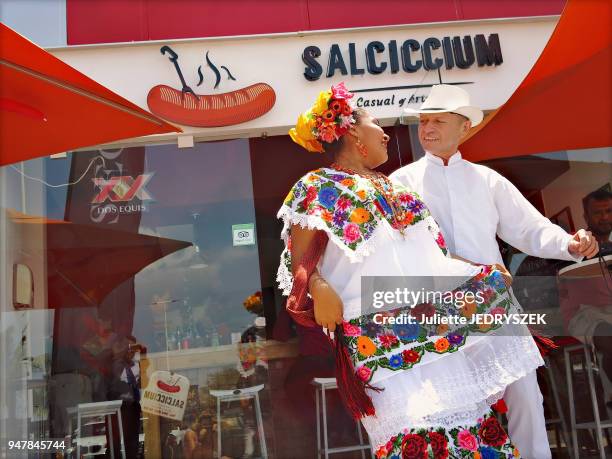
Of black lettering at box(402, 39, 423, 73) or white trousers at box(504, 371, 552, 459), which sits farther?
black lettering at box(402, 39, 423, 73)

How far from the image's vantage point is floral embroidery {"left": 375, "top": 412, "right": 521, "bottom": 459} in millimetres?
2242

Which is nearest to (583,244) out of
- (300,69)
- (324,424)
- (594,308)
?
(594,308)

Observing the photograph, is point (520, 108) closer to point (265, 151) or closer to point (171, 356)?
point (265, 151)

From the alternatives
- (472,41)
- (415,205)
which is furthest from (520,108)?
(415,205)

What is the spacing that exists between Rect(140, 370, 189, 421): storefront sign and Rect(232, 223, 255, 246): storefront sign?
108 centimetres

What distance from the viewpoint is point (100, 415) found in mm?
4344

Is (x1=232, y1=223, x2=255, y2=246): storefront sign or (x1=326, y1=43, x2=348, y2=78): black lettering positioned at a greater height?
(x1=326, y1=43, x2=348, y2=78): black lettering

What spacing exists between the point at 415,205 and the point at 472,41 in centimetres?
268

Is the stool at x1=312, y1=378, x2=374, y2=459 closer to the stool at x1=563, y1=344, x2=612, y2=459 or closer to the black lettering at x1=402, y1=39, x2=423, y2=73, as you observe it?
the stool at x1=563, y1=344, x2=612, y2=459

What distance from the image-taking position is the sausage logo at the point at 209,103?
4.54 m

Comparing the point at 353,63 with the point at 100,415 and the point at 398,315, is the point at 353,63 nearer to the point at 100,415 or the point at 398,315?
the point at 398,315

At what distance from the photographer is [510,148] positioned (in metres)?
4.09

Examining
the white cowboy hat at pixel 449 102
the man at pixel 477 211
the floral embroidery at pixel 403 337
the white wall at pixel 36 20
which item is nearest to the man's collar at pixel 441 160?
the man at pixel 477 211

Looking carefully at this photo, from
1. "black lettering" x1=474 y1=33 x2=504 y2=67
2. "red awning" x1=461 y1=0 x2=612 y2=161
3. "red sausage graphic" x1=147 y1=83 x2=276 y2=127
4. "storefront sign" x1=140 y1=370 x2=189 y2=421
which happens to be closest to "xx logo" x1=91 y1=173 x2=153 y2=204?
"red sausage graphic" x1=147 y1=83 x2=276 y2=127
